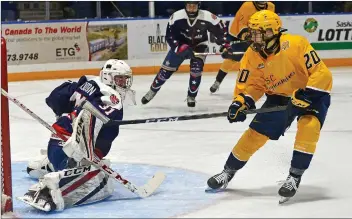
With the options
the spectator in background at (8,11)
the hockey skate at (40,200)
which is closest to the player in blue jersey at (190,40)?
the spectator in background at (8,11)

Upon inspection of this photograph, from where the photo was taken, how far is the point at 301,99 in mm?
3334

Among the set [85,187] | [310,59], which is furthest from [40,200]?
[310,59]

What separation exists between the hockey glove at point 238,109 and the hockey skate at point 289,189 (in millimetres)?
351

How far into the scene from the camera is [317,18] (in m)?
9.20

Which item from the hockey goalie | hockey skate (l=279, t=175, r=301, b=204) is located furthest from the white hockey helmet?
hockey skate (l=279, t=175, r=301, b=204)

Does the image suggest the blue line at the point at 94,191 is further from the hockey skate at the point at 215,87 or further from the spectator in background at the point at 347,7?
the spectator in background at the point at 347,7

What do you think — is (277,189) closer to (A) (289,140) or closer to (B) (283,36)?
(B) (283,36)

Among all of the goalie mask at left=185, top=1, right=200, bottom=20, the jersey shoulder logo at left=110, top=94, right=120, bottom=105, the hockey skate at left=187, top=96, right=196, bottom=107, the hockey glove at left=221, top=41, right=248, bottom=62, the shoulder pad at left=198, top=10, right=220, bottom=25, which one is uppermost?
the goalie mask at left=185, top=1, right=200, bottom=20

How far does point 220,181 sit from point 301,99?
617 millimetres

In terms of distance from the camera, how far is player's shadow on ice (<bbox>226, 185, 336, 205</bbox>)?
140 inches

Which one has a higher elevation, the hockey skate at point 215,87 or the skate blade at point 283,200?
the skate blade at point 283,200

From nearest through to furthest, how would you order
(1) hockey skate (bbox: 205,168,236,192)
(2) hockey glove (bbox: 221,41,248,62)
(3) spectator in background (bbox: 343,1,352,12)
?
(1) hockey skate (bbox: 205,168,236,192) → (2) hockey glove (bbox: 221,41,248,62) → (3) spectator in background (bbox: 343,1,352,12)

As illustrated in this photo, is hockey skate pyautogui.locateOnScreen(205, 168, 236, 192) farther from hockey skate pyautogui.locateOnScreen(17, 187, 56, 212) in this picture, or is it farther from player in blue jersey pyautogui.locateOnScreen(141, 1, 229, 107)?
player in blue jersey pyautogui.locateOnScreen(141, 1, 229, 107)

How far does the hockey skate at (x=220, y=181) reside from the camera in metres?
3.68
